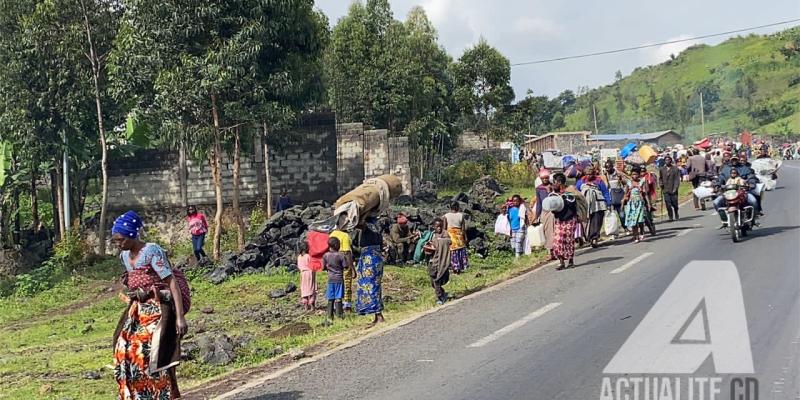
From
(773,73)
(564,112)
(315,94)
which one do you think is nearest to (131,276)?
(315,94)

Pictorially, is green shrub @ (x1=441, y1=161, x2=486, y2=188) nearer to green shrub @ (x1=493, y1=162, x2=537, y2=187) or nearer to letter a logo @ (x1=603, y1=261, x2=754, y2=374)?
green shrub @ (x1=493, y1=162, x2=537, y2=187)

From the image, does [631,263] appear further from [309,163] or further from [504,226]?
[309,163]

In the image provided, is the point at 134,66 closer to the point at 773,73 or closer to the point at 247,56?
the point at 247,56

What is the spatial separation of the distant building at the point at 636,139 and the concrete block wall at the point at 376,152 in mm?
40709

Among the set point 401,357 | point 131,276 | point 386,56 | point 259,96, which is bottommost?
→ point 401,357

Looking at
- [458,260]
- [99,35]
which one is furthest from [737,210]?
[99,35]

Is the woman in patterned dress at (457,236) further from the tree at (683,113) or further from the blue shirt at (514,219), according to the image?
the tree at (683,113)

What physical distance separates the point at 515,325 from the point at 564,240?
5062 mm

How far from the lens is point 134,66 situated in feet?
70.6

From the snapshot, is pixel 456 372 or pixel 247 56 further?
pixel 247 56

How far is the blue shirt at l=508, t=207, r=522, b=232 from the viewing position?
18.5 meters

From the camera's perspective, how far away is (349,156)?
95.6 feet

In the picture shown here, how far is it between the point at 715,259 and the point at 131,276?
34.9 ft

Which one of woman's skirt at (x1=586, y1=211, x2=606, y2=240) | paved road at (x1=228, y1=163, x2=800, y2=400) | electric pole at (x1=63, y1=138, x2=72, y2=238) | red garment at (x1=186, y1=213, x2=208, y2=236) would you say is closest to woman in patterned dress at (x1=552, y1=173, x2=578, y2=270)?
paved road at (x1=228, y1=163, x2=800, y2=400)
